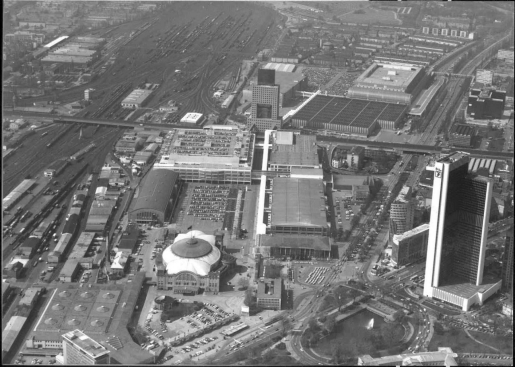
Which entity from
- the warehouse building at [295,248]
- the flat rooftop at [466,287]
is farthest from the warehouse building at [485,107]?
the flat rooftop at [466,287]

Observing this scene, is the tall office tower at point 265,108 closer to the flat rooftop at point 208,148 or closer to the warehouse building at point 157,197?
the flat rooftop at point 208,148

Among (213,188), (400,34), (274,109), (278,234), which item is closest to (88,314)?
(278,234)

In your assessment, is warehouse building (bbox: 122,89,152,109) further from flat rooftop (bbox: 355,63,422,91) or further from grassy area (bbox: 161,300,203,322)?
grassy area (bbox: 161,300,203,322)

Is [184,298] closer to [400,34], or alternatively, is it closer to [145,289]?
[145,289]

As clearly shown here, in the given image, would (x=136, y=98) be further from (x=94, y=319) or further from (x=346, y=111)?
(x=94, y=319)

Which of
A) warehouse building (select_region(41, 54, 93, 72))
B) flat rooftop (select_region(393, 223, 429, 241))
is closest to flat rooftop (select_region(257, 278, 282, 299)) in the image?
flat rooftop (select_region(393, 223, 429, 241))

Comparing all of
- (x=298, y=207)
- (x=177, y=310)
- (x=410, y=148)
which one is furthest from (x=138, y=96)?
(x=177, y=310)

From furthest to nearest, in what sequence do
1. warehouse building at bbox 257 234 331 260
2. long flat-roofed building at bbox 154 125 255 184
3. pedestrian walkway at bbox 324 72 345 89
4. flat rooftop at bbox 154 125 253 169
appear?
pedestrian walkway at bbox 324 72 345 89, flat rooftop at bbox 154 125 253 169, long flat-roofed building at bbox 154 125 255 184, warehouse building at bbox 257 234 331 260
